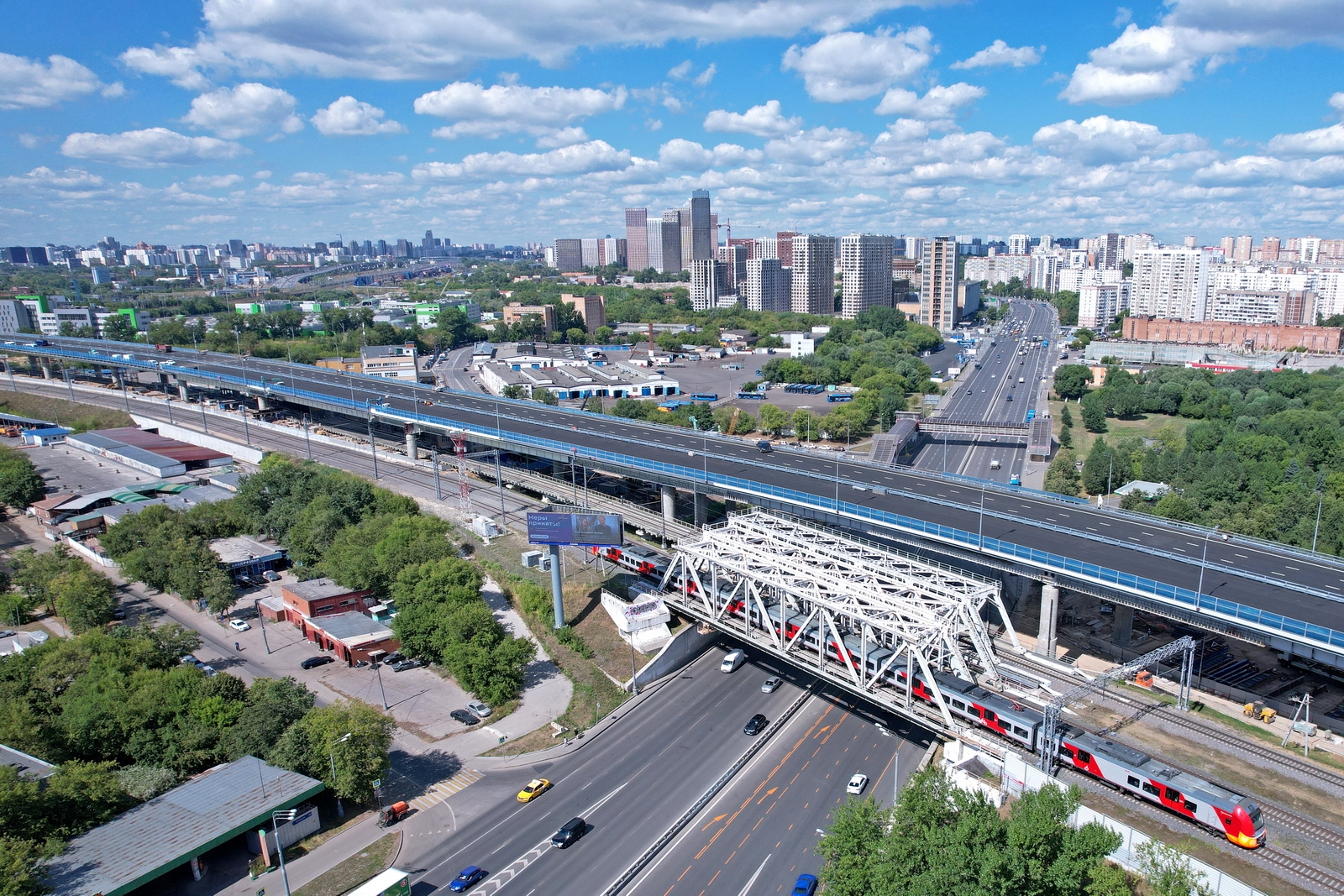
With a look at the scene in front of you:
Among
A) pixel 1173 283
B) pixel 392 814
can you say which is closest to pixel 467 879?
pixel 392 814

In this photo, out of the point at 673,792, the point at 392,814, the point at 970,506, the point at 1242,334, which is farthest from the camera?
the point at 1242,334

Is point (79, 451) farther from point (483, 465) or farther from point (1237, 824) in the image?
point (1237, 824)

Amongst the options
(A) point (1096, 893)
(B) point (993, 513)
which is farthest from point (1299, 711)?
(A) point (1096, 893)

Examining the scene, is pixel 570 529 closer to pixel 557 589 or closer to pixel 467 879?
pixel 557 589

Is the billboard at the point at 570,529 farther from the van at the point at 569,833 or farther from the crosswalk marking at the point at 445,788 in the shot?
the van at the point at 569,833

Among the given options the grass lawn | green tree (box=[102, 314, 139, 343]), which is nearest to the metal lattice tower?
the grass lawn
